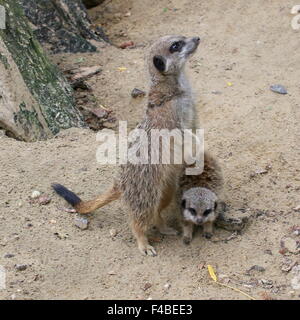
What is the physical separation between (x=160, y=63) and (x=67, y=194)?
29.6 inches

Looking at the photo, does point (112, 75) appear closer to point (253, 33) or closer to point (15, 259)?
point (253, 33)

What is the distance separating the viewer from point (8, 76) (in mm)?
3150

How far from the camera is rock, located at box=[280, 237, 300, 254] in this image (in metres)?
2.40

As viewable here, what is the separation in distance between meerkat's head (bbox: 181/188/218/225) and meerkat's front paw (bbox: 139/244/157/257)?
8.2 inches

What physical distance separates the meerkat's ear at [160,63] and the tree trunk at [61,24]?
184cm

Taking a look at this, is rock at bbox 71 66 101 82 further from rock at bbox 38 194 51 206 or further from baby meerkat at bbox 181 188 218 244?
baby meerkat at bbox 181 188 218 244

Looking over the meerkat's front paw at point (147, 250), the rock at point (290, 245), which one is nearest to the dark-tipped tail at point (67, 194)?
the meerkat's front paw at point (147, 250)

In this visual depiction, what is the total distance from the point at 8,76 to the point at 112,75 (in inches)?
44.6

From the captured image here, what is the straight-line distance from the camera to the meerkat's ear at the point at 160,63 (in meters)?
2.62

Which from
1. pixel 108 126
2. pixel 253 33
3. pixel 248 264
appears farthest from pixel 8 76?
pixel 253 33

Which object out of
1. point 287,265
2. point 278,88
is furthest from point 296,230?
point 278,88

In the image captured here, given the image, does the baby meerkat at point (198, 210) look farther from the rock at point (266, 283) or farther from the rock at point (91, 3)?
the rock at point (91, 3)

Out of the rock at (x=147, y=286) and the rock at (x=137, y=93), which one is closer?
the rock at (x=147, y=286)

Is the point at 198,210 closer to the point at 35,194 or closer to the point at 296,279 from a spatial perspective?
the point at 296,279
